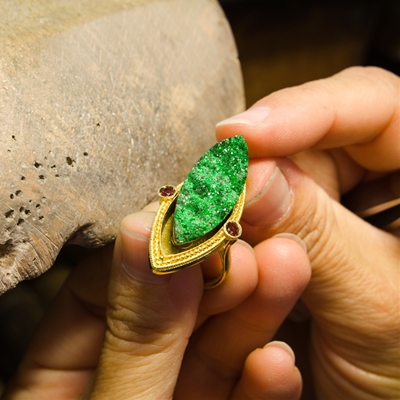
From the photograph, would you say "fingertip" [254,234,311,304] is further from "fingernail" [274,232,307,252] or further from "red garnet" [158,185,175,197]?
"red garnet" [158,185,175,197]

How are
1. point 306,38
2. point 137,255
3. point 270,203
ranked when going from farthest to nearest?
point 306,38, point 270,203, point 137,255

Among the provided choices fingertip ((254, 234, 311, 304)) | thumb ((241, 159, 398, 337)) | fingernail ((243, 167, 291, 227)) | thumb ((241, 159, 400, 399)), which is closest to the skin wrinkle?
thumb ((241, 159, 400, 399))

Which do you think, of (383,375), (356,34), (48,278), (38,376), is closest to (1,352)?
(48,278)

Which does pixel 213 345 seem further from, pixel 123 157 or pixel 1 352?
pixel 1 352

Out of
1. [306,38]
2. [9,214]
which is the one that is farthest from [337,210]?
[306,38]

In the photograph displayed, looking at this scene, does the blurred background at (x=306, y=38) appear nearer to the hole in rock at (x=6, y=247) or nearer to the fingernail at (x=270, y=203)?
the fingernail at (x=270, y=203)

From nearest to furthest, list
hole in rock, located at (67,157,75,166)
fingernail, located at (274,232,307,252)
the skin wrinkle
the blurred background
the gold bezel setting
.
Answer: the gold bezel setting → hole in rock, located at (67,157,75,166) → fingernail, located at (274,232,307,252) → the skin wrinkle → the blurred background

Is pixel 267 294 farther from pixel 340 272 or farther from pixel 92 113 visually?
pixel 92 113
